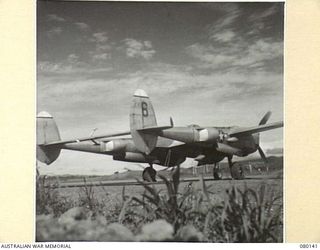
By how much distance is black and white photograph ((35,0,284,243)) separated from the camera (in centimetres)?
268

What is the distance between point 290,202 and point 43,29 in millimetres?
1339

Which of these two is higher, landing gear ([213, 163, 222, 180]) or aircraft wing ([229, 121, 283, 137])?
aircraft wing ([229, 121, 283, 137])

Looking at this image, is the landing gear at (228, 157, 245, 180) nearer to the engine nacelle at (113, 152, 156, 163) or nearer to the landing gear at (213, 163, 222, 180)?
the landing gear at (213, 163, 222, 180)

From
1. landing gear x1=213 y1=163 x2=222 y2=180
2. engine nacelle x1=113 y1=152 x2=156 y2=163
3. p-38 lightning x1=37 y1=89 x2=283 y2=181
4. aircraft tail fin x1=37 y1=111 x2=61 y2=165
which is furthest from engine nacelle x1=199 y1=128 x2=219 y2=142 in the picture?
aircraft tail fin x1=37 y1=111 x2=61 y2=165

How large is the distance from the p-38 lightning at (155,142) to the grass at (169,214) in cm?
9

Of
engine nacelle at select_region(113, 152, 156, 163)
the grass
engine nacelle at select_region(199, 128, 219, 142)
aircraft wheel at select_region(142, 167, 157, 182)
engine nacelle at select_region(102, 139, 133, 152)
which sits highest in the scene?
engine nacelle at select_region(199, 128, 219, 142)

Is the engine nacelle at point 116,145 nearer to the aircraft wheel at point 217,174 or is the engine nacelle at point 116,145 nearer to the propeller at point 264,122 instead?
the aircraft wheel at point 217,174

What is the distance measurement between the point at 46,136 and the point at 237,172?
0.87m

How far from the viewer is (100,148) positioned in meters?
2.72

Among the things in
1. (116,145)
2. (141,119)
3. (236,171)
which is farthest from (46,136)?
(236,171)

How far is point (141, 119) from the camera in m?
2.71

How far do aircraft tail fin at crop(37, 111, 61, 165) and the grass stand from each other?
101mm

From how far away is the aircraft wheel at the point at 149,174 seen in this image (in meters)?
2.71

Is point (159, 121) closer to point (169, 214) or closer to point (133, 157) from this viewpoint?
point (133, 157)
